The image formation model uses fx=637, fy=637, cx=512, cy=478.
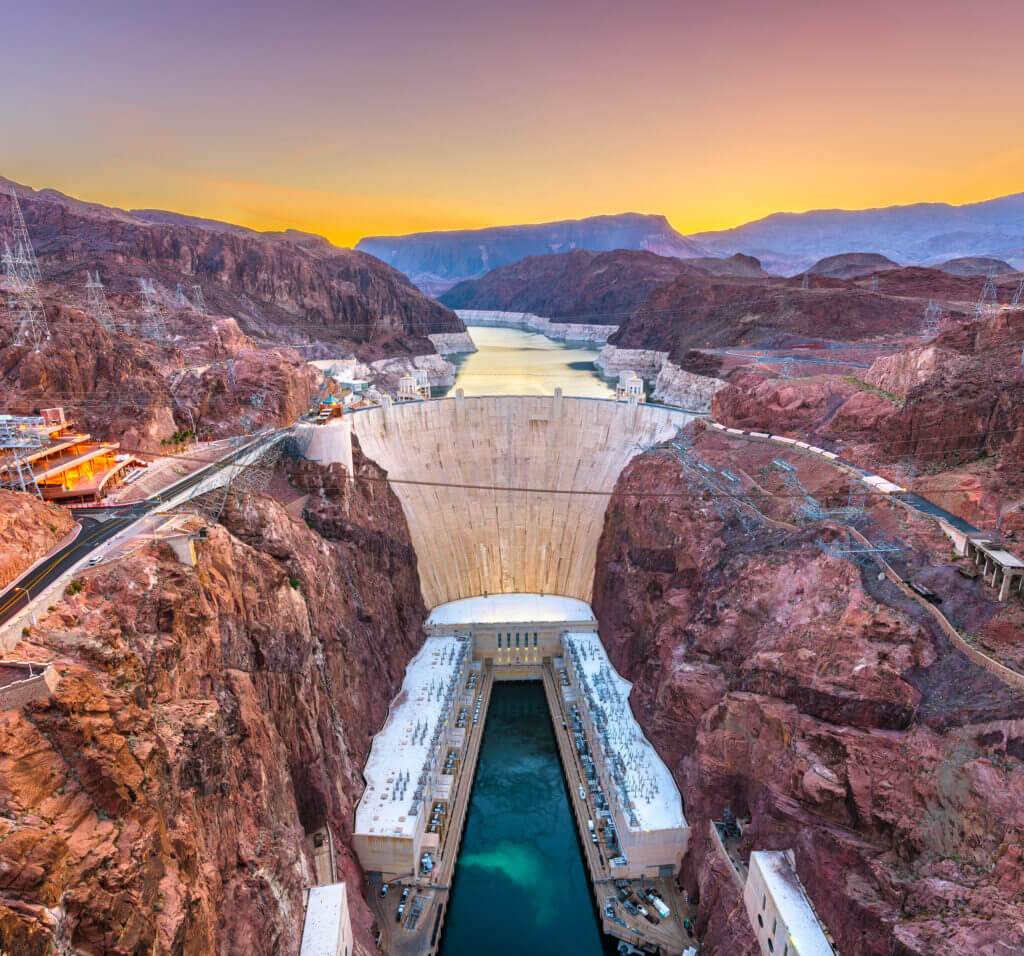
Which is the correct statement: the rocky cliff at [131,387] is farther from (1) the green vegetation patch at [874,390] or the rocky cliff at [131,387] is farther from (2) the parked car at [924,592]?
(1) the green vegetation patch at [874,390]

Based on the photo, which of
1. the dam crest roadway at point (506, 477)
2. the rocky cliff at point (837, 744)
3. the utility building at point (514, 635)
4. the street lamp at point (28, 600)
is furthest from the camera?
the dam crest roadway at point (506, 477)

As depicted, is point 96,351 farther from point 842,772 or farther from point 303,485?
point 842,772

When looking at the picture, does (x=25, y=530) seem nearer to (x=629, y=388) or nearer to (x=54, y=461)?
(x=54, y=461)

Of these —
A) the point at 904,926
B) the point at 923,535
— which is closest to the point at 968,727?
the point at 904,926

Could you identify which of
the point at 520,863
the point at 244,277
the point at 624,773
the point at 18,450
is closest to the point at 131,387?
the point at 18,450

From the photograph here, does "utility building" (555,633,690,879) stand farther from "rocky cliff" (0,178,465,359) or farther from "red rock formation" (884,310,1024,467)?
"rocky cliff" (0,178,465,359)

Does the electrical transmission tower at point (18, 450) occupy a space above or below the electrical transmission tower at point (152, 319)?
below

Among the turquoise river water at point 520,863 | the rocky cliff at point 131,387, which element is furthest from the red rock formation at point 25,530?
the turquoise river water at point 520,863
